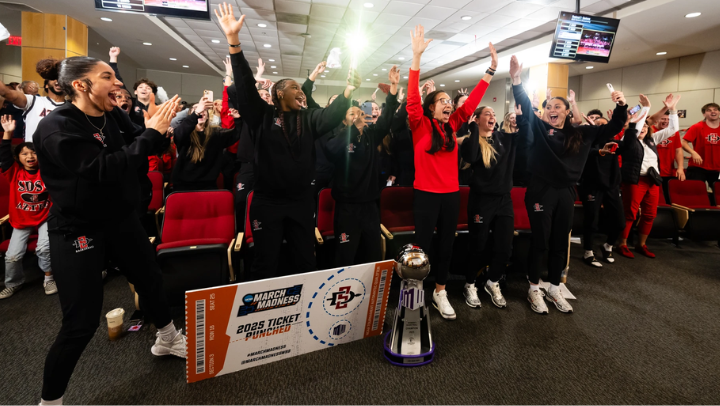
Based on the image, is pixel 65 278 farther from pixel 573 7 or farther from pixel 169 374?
pixel 573 7

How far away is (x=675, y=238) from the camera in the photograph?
4.49m

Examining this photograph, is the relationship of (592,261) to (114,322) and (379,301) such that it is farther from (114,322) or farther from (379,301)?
(114,322)

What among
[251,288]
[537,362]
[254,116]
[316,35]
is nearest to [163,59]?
[316,35]

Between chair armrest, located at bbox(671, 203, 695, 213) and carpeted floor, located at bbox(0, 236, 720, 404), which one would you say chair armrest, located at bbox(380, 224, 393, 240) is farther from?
chair armrest, located at bbox(671, 203, 695, 213)

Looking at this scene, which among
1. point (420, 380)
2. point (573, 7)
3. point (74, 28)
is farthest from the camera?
point (74, 28)

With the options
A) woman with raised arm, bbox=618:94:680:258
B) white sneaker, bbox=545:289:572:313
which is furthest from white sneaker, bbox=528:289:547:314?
woman with raised arm, bbox=618:94:680:258

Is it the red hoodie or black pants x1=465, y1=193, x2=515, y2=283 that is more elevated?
the red hoodie

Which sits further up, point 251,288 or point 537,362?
point 251,288

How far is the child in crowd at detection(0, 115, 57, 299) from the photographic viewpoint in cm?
276

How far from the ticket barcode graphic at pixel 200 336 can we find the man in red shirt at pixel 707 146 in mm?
6566

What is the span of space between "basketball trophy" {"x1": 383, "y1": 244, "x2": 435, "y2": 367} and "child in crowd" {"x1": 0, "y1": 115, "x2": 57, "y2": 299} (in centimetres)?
280

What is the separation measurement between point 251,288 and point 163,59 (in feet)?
38.7

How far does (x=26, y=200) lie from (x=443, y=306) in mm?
3469

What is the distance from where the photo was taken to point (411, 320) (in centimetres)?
203
